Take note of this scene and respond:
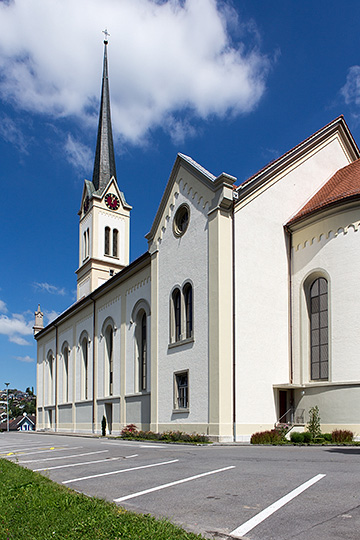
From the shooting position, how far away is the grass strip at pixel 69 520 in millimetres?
5336

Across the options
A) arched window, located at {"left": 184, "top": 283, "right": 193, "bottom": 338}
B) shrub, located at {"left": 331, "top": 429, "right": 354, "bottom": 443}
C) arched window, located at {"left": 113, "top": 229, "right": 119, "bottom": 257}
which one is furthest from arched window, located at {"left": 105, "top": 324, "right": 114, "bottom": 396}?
shrub, located at {"left": 331, "top": 429, "right": 354, "bottom": 443}

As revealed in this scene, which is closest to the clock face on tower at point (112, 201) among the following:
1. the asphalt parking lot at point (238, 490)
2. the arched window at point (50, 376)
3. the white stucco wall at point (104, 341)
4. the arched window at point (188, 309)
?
the arched window at point (50, 376)

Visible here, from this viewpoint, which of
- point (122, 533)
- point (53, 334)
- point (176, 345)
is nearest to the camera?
point (122, 533)

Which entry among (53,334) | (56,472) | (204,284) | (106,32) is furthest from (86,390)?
(106,32)

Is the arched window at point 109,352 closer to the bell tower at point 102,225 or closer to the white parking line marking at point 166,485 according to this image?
the bell tower at point 102,225

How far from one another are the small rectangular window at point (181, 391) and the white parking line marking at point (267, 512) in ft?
47.8

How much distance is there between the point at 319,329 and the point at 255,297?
292cm

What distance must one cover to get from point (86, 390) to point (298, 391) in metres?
20.9

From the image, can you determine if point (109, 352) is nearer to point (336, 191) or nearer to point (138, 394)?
point (138, 394)

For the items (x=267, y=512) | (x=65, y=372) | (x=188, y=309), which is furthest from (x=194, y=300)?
(x=65, y=372)

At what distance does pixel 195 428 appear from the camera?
2081 centimetres

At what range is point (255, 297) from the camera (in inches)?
837

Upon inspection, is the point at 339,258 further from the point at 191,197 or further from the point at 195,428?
the point at 195,428

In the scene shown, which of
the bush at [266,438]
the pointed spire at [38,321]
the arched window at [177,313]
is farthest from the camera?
the pointed spire at [38,321]
